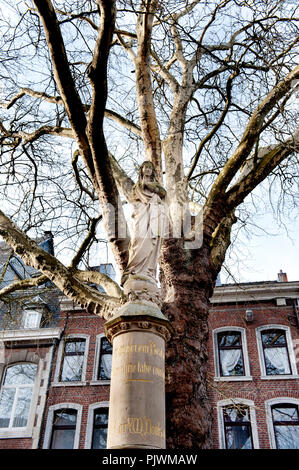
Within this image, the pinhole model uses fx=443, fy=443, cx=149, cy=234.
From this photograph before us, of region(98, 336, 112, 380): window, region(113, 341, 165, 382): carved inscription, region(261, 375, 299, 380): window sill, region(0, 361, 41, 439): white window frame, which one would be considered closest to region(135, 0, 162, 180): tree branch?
region(113, 341, 165, 382): carved inscription

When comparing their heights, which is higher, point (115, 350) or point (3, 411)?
point (3, 411)

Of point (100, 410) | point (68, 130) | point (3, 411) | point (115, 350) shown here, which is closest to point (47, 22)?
point (68, 130)

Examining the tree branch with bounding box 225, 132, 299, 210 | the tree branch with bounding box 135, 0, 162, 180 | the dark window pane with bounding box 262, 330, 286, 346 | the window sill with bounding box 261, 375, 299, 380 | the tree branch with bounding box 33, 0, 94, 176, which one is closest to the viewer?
the tree branch with bounding box 33, 0, 94, 176

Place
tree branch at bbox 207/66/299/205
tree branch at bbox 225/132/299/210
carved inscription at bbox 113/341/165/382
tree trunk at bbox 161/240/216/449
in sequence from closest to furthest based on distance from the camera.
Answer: carved inscription at bbox 113/341/165/382 → tree trunk at bbox 161/240/216/449 → tree branch at bbox 207/66/299/205 → tree branch at bbox 225/132/299/210

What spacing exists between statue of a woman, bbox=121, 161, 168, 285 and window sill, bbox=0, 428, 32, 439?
12701 mm

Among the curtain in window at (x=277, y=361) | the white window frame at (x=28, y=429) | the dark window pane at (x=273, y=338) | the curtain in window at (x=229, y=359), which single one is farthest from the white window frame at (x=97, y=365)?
the dark window pane at (x=273, y=338)

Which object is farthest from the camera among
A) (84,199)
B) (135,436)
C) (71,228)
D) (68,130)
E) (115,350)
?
(84,199)

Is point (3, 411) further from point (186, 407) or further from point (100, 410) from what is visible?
point (186, 407)

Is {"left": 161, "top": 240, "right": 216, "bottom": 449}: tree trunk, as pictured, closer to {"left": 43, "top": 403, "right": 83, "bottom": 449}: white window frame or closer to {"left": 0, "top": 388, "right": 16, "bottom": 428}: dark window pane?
{"left": 43, "top": 403, "right": 83, "bottom": 449}: white window frame

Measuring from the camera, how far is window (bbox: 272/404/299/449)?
14016 millimetres

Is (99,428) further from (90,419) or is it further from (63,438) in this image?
(63,438)

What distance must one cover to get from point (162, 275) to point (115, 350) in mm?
2321

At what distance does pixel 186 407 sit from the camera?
541cm

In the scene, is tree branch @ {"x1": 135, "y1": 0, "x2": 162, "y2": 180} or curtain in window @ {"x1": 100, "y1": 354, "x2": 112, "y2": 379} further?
curtain in window @ {"x1": 100, "y1": 354, "x2": 112, "y2": 379}
